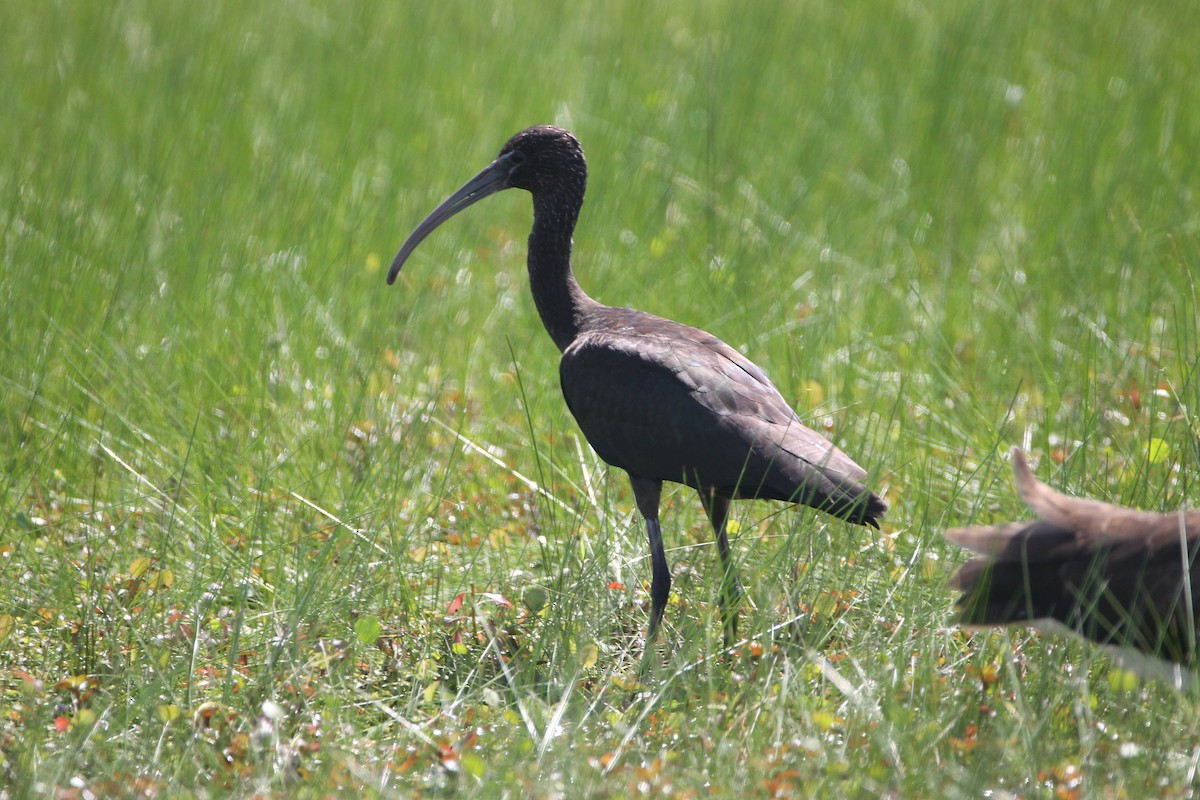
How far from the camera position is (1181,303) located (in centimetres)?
545

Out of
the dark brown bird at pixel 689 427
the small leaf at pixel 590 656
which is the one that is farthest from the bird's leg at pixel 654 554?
the small leaf at pixel 590 656

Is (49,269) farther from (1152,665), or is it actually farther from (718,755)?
(1152,665)

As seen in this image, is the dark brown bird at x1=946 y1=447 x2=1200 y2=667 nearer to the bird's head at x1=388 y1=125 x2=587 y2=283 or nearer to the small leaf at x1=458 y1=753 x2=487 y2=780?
the small leaf at x1=458 y1=753 x2=487 y2=780

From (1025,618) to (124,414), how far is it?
3279 mm

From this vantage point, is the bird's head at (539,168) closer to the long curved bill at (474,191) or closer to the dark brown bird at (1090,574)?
the long curved bill at (474,191)

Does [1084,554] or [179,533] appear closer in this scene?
[1084,554]

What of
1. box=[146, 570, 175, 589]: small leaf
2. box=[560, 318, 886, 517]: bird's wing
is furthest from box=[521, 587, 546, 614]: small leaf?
box=[146, 570, 175, 589]: small leaf

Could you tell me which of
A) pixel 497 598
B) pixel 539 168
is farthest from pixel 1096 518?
pixel 539 168

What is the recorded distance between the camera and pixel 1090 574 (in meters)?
2.92

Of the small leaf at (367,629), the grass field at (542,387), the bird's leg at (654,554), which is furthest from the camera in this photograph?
the bird's leg at (654,554)

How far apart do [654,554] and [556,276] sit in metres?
1.13

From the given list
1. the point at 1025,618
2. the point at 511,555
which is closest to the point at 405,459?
the point at 511,555

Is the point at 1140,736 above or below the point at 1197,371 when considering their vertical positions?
below

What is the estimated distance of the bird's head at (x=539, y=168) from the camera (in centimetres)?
457
